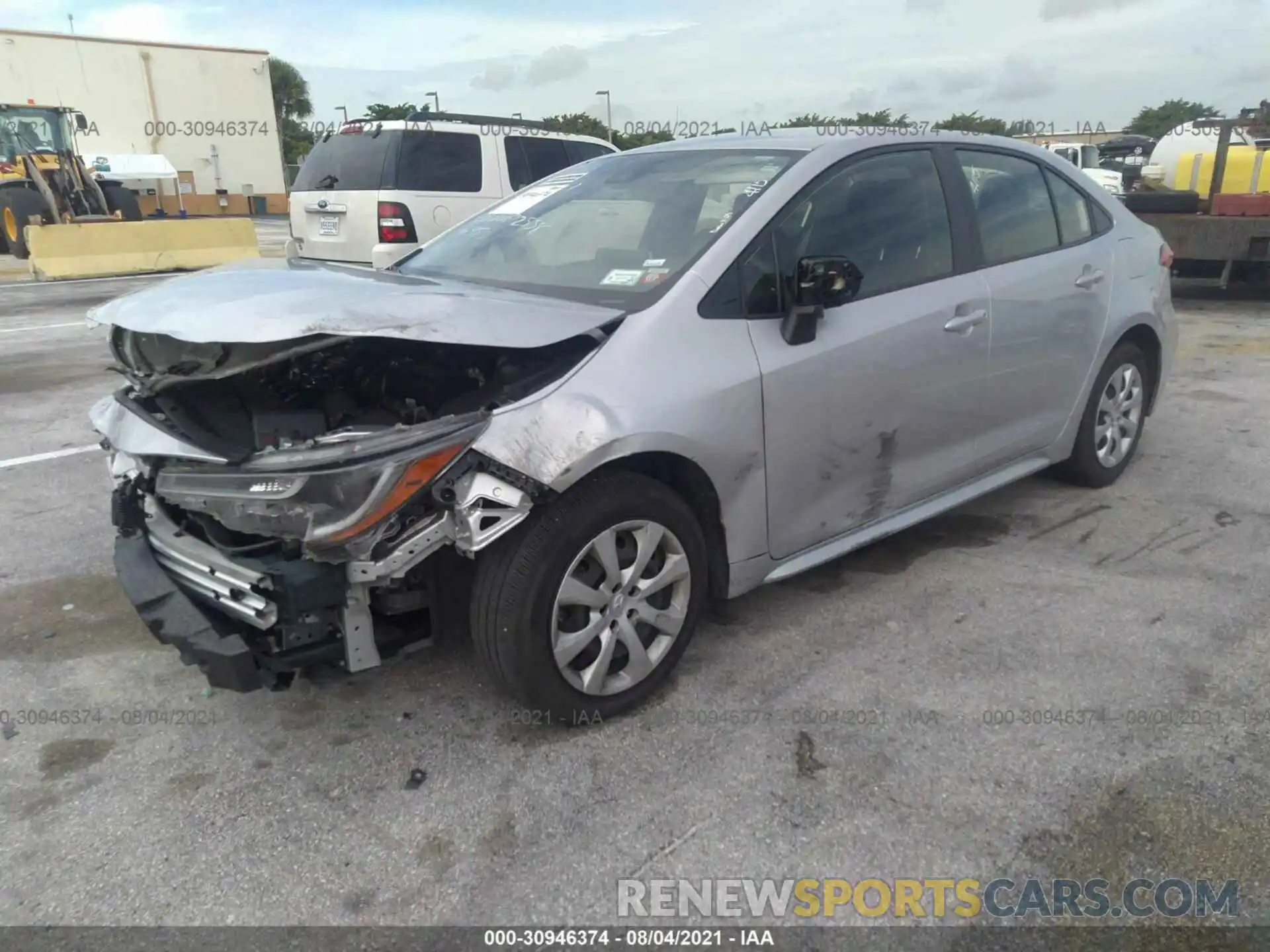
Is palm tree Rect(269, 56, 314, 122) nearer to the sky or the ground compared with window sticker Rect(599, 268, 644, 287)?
nearer to the sky

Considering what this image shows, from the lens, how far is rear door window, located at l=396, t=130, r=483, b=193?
8609 mm

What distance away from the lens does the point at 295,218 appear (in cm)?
930

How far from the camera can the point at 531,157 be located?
10023 mm

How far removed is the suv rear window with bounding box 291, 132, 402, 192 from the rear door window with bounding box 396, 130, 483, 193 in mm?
165

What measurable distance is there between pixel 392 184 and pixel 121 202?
1398cm

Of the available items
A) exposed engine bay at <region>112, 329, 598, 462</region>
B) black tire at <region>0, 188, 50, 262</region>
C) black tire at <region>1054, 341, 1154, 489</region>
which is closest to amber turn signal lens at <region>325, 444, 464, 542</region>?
exposed engine bay at <region>112, 329, 598, 462</region>

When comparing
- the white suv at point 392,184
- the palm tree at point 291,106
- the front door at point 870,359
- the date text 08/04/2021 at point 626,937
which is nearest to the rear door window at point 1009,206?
the front door at point 870,359

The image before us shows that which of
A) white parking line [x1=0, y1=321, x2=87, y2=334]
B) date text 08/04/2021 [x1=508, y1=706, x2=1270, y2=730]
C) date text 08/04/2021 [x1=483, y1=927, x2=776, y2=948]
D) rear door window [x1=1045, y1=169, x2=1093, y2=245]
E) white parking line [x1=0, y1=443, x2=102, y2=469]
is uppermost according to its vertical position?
rear door window [x1=1045, y1=169, x2=1093, y2=245]

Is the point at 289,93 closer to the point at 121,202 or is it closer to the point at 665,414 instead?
the point at 121,202

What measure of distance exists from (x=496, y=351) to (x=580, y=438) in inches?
18.7

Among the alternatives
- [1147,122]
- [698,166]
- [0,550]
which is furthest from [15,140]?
[1147,122]

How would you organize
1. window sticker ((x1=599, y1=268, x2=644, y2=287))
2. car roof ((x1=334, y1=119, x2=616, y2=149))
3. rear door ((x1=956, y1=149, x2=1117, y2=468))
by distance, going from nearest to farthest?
1. window sticker ((x1=599, y1=268, x2=644, y2=287))
2. rear door ((x1=956, y1=149, x2=1117, y2=468))
3. car roof ((x1=334, y1=119, x2=616, y2=149))

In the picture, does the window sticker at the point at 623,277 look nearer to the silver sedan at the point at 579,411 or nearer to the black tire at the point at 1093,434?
the silver sedan at the point at 579,411

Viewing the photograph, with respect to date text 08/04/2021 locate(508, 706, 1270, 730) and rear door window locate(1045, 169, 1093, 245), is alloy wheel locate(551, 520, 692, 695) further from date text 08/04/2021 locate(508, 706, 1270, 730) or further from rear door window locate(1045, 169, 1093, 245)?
rear door window locate(1045, 169, 1093, 245)
